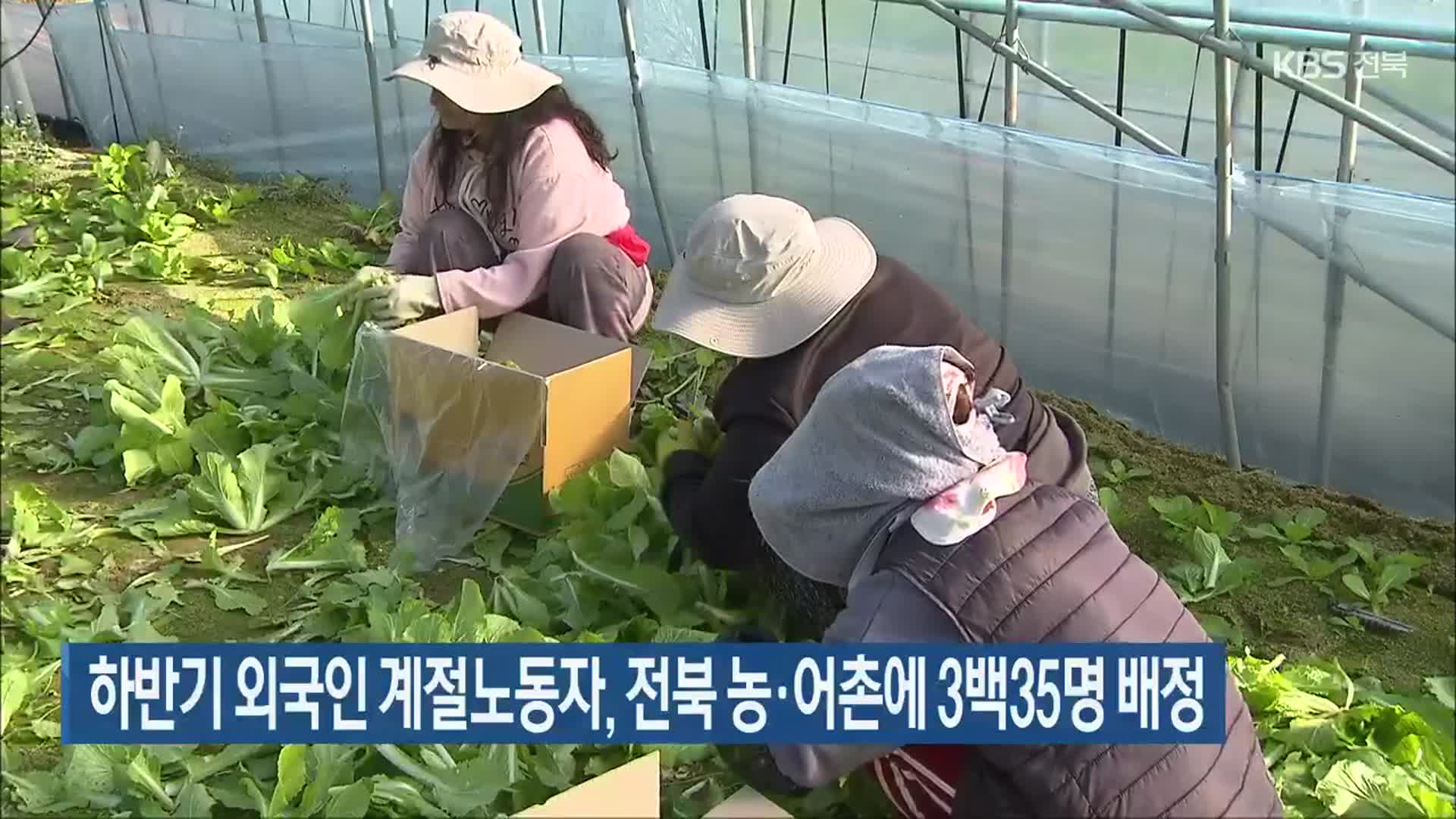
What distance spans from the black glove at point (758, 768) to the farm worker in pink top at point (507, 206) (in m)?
1.28

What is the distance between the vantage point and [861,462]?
124 cm

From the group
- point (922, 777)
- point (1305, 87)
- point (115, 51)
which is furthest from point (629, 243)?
A: point (115, 51)

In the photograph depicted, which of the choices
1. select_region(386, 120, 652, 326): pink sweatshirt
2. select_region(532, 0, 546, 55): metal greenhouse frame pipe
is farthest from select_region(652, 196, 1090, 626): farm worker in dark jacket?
select_region(532, 0, 546, 55): metal greenhouse frame pipe

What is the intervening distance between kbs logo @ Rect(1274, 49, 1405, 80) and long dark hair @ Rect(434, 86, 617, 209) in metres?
1.36

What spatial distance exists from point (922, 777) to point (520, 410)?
0.96 metres

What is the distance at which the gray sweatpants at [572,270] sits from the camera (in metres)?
A: 2.51

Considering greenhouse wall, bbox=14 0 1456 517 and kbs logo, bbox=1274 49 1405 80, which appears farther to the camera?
kbs logo, bbox=1274 49 1405 80

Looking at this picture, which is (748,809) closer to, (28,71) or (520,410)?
(520,410)

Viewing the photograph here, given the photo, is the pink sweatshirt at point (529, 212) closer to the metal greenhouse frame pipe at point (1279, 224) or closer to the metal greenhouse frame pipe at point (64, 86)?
the metal greenhouse frame pipe at point (1279, 224)

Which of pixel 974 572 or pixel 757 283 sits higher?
pixel 757 283

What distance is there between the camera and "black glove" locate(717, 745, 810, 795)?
4.44ft

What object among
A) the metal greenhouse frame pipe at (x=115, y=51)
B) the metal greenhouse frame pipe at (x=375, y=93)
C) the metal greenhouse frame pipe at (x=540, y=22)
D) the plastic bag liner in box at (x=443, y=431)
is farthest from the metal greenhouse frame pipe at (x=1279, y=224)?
the metal greenhouse frame pipe at (x=115, y=51)

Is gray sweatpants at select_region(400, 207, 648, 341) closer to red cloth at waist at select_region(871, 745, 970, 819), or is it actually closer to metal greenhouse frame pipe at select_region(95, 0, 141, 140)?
red cloth at waist at select_region(871, 745, 970, 819)

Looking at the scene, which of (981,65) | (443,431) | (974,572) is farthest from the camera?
(981,65)
